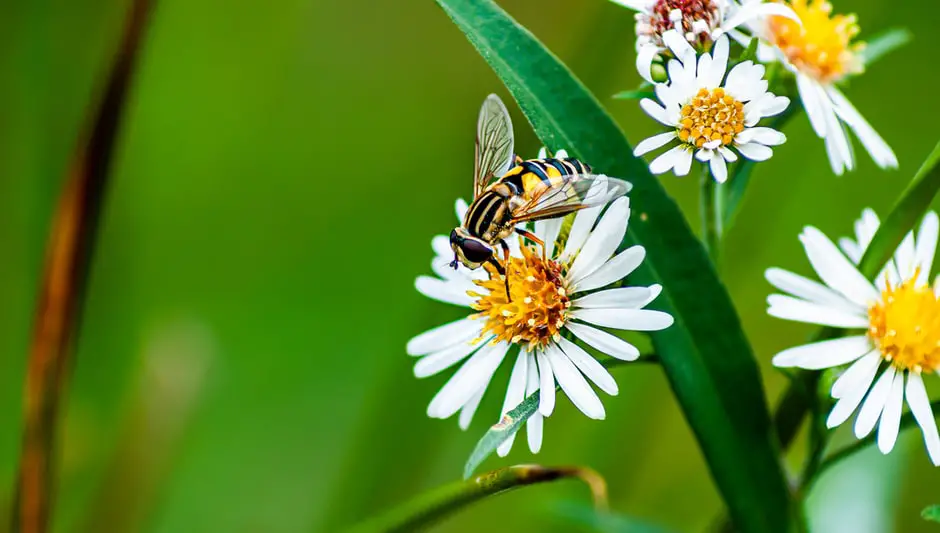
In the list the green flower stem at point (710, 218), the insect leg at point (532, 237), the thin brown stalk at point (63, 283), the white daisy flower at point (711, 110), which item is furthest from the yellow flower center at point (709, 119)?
the thin brown stalk at point (63, 283)

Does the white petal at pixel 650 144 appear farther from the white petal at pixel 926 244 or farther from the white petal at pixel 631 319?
the white petal at pixel 926 244

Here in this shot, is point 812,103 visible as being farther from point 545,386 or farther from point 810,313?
point 545,386

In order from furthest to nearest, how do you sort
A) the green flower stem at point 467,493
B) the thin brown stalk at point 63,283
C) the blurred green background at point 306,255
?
1. the blurred green background at point 306,255
2. the thin brown stalk at point 63,283
3. the green flower stem at point 467,493

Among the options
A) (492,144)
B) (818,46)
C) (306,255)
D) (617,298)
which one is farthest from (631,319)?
(306,255)

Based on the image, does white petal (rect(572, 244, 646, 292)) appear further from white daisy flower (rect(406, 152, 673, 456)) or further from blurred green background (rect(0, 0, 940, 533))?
blurred green background (rect(0, 0, 940, 533))

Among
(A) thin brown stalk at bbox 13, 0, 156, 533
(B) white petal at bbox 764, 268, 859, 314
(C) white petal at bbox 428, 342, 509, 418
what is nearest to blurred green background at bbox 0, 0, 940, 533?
(A) thin brown stalk at bbox 13, 0, 156, 533

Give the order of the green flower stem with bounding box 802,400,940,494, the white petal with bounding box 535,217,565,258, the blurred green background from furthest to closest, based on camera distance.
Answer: the blurred green background < the white petal with bounding box 535,217,565,258 < the green flower stem with bounding box 802,400,940,494
